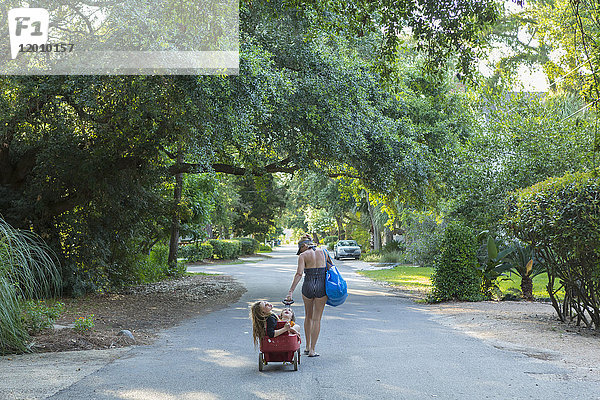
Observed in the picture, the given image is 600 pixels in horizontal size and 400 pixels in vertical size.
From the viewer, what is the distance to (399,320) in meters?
12.5

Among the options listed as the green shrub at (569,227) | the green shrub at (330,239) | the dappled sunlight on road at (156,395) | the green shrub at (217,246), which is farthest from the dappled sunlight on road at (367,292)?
the green shrub at (330,239)

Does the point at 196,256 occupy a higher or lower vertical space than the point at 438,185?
lower

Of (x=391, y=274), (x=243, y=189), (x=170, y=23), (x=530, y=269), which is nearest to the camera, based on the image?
(x=170, y=23)

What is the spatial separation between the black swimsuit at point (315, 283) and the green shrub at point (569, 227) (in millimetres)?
4508

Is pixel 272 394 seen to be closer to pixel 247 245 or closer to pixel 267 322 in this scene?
pixel 267 322

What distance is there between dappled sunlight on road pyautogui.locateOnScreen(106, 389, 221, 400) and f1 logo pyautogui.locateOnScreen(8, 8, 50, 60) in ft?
30.2

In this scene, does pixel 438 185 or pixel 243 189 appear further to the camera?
pixel 243 189

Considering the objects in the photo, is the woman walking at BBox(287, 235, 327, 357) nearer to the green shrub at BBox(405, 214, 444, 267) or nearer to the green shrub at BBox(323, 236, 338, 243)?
the green shrub at BBox(405, 214, 444, 267)

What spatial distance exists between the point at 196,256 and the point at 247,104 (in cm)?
2827

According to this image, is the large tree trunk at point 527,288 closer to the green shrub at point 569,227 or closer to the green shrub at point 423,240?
the green shrub at point 423,240

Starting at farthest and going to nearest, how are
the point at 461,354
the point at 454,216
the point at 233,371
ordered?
the point at 454,216 → the point at 461,354 → the point at 233,371

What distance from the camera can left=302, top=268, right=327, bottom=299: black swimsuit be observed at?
831cm

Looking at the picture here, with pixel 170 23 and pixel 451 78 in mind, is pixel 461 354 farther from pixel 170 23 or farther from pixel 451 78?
pixel 451 78

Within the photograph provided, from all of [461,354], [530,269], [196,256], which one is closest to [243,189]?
[196,256]
